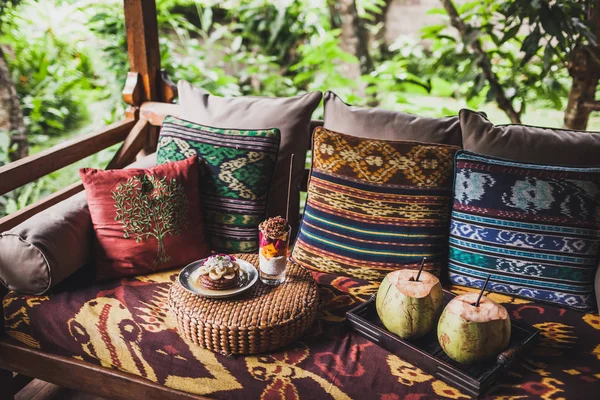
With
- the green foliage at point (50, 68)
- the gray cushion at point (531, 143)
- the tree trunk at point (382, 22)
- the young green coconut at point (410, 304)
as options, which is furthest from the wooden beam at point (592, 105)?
the green foliage at point (50, 68)

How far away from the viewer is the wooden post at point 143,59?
2258 millimetres

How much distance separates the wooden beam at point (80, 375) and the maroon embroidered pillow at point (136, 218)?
0.28 meters

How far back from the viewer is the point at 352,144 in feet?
5.49

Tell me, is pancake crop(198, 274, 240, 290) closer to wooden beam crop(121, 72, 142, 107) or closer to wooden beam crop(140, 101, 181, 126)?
wooden beam crop(140, 101, 181, 126)

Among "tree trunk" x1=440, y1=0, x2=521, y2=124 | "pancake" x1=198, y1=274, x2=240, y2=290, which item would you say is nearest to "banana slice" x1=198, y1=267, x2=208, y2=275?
"pancake" x1=198, y1=274, x2=240, y2=290

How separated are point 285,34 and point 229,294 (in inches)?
113

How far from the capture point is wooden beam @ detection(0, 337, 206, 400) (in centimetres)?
142

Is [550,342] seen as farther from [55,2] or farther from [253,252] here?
[55,2]

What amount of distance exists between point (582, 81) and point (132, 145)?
2.05 meters

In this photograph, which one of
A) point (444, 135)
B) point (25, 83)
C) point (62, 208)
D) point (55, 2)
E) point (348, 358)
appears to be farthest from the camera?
point (25, 83)

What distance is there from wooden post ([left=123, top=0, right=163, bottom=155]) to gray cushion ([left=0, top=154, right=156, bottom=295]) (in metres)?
0.89

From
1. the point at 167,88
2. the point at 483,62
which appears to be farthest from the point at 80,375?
the point at 483,62

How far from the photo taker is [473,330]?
47.2 inches

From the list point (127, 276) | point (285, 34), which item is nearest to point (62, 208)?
point (127, 276)
